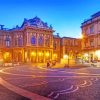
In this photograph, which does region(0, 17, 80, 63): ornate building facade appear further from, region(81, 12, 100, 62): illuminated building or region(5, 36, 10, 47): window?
region(81, 12, 100, 62): illuminated building

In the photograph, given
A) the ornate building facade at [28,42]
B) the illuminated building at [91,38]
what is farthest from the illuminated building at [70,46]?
the illuminated building at [91,38]

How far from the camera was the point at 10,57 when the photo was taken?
8238 cm

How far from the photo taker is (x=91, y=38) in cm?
6044

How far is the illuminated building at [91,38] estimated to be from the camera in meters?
58.0

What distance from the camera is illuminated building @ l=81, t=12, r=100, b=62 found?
190 feet

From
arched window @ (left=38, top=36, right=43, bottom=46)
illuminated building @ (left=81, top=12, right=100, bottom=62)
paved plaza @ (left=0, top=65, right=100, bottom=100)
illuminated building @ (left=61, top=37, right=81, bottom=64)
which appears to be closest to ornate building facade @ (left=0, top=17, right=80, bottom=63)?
arched window @ (left=38, top=36, right=43, bottom=46)

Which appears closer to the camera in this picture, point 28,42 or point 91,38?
point 91,38

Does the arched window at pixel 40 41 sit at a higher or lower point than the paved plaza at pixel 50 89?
higher

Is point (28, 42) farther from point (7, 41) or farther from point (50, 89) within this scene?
point (50, 89)

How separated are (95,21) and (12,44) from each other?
33.5 metres

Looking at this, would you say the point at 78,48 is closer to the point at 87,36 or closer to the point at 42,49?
the point at 42,49

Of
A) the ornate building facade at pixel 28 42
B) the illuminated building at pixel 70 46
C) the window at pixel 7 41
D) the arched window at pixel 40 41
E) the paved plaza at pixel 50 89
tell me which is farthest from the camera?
the illuminated building at pixel 70 46

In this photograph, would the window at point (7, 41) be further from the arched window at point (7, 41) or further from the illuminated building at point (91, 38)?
the illuminated building at point (91, 38)

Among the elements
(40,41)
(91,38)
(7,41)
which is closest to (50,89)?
(91,38)
